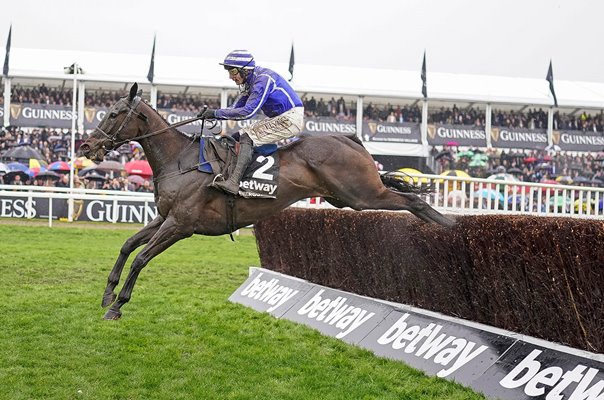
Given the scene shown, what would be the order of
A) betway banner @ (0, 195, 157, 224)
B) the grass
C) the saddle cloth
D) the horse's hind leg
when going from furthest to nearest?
betway banner @ (0, 195, 157, 224), the horse's hind leg, the saddle cloth, the grass

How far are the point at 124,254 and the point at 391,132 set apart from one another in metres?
25.8

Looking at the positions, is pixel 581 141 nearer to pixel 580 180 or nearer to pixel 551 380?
pixel 580 180

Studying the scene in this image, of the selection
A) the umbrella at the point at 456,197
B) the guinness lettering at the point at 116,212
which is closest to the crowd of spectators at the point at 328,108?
the guinness lettering at the point at 116,212

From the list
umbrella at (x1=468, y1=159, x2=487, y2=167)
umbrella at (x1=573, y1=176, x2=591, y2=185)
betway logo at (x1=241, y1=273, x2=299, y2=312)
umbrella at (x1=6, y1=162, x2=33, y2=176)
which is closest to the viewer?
betway logo at (x1=241, y1=273, x2=299, y2=312)

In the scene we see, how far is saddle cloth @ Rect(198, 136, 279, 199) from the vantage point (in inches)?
254

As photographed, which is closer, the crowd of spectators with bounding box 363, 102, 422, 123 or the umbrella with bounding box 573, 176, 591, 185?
the umbrella with bounding box 573, 176, 591, 185

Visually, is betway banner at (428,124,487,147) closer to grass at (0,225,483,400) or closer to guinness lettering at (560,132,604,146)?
guinness lettering at (560,132,604,146)

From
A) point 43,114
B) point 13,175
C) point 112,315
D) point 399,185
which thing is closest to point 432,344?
point 399,185

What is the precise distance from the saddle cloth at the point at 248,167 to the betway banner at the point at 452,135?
84.3 ft

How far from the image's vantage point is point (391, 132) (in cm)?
3141

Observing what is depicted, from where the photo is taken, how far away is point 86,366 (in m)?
5.70

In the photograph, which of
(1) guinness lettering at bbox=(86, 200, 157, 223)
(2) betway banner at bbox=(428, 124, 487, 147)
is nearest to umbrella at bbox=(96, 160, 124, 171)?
(1) guinness lettering at bbox=(86, 200, 157, 223)

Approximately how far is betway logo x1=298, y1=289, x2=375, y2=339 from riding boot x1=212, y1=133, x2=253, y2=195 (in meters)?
1.65

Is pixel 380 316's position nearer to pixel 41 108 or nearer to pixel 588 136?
pixel 41 108
